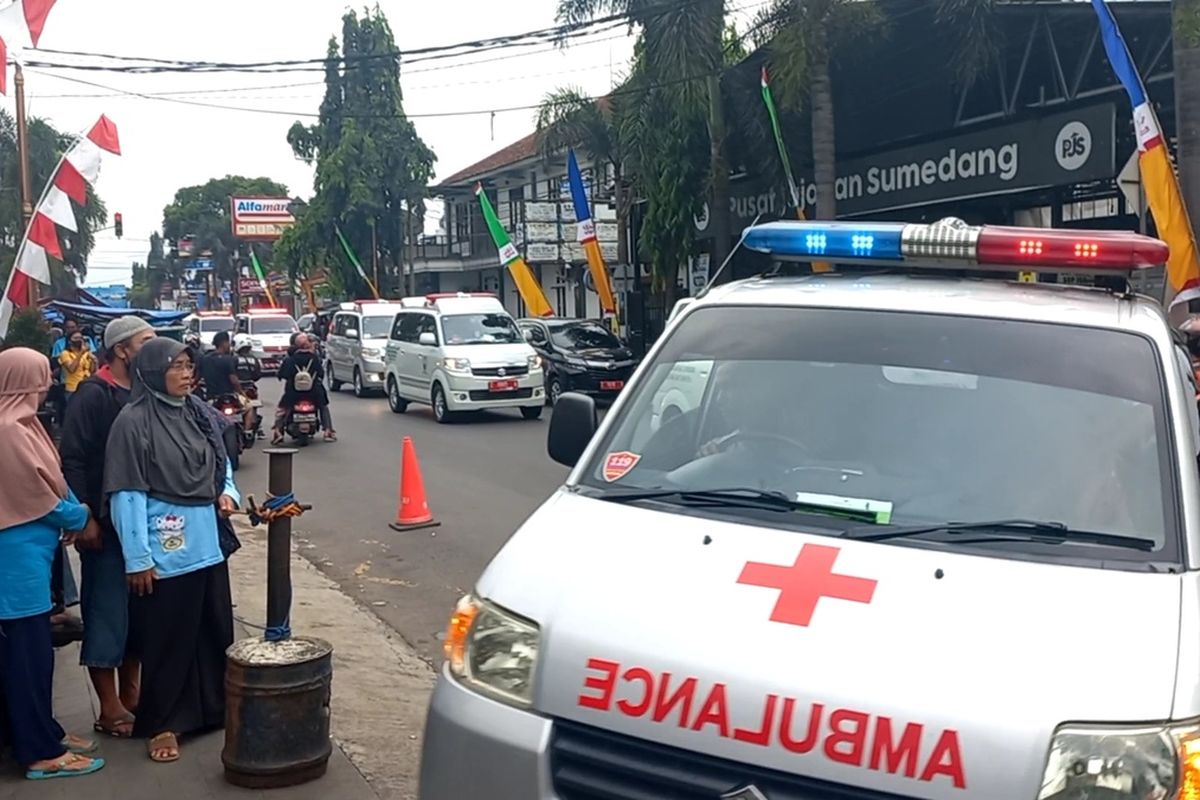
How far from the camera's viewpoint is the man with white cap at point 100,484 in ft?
16.0

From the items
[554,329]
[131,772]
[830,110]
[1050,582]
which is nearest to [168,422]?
[131,772]

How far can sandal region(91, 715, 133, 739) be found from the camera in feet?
16.6

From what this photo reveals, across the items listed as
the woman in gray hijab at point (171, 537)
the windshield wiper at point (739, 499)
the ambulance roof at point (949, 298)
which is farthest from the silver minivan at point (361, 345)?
the windshield wiper at point (739, 499)

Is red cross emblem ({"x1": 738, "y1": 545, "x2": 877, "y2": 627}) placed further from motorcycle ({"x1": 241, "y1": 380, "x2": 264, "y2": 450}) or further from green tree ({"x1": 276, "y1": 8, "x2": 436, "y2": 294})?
green tree ({"x1": 276, "y1": 8, "x2": 436, "y2": 294})

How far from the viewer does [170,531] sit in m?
4.73

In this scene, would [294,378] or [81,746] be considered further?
[294,378]

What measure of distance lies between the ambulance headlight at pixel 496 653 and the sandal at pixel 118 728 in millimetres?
2687

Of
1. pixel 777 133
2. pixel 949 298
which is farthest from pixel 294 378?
pixel 949 298

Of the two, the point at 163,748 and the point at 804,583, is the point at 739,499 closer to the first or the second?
the point at 804,583

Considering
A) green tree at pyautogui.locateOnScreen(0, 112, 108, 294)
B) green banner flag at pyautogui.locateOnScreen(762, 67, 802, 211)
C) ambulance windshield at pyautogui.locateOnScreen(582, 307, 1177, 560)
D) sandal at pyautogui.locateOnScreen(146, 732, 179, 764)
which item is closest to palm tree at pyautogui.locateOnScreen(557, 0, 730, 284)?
green banner flag at pyautogui.locateOnScreen(762, 67, 802, 211)

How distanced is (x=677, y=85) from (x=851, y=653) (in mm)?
19390

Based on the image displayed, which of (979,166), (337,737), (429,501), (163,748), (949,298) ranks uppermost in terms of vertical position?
(979,166)

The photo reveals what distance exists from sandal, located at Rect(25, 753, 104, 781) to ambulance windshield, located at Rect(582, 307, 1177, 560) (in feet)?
8.64

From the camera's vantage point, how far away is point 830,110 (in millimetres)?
18547
